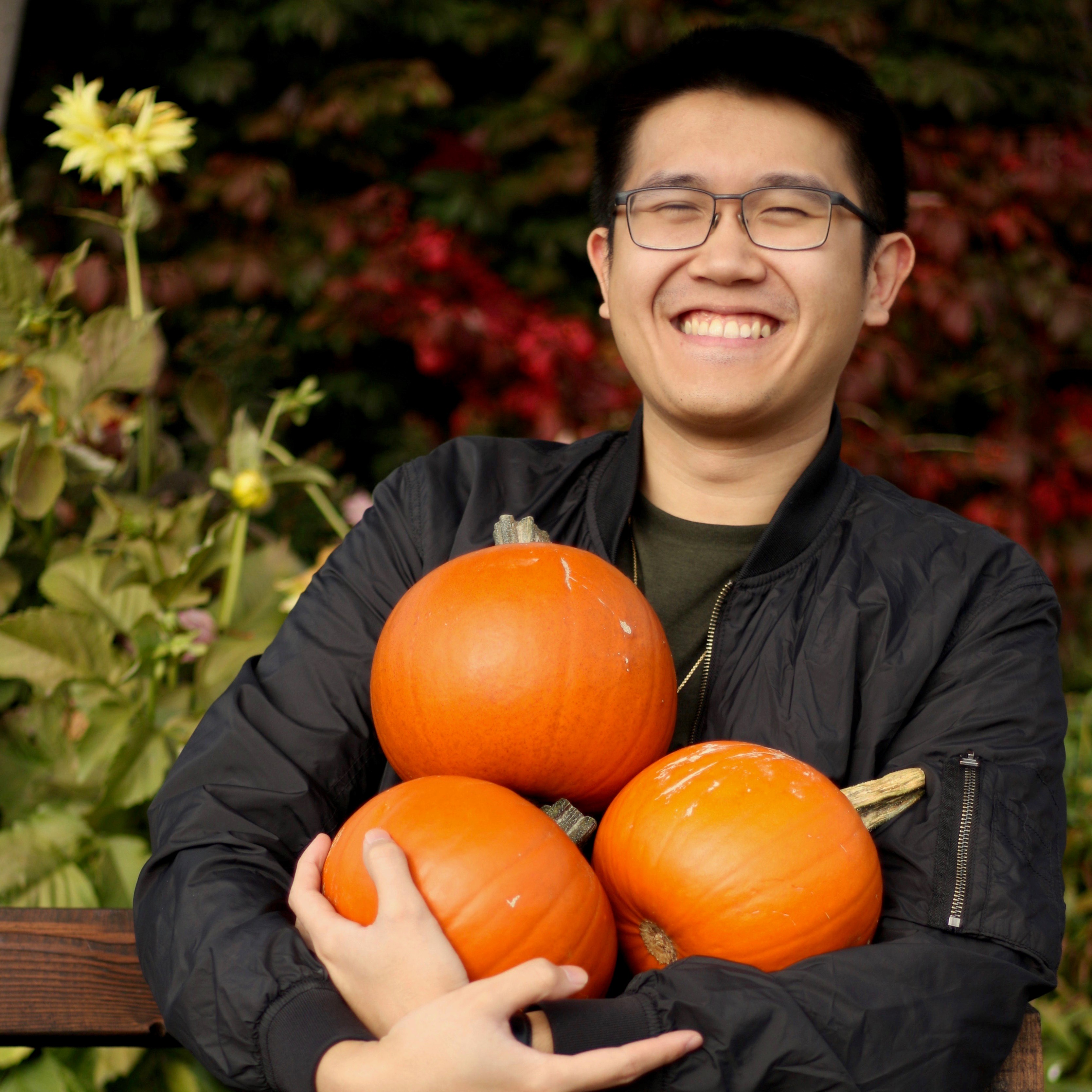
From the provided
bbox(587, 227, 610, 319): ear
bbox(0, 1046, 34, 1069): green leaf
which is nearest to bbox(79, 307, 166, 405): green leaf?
bbox(587, 227, 610, 319): ear

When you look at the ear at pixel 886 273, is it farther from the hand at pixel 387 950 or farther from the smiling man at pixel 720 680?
the hand at pixel 387 950

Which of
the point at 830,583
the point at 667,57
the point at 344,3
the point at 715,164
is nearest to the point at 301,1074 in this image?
the point at 830,583

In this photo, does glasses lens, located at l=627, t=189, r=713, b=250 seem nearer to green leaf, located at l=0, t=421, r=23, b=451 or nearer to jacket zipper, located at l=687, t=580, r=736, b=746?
jacket zipper, located at l=687, t=580, r=736, b=746

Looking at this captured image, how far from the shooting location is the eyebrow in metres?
1.74

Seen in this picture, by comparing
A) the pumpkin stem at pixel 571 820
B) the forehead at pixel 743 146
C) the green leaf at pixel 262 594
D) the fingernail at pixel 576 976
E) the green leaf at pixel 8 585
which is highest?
the forehead at pixel 743 146

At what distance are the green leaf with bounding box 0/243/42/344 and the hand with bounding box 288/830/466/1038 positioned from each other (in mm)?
1757

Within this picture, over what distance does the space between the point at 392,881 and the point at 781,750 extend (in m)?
0.66

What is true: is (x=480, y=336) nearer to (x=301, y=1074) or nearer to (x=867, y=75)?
(x=867, y=75)

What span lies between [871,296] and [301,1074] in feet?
4.76

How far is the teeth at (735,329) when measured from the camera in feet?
5.75

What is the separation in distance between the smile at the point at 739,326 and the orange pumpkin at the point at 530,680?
504 millimetres

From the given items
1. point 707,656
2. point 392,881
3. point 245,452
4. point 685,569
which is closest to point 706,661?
point 707,656

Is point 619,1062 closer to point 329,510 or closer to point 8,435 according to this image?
point 329,510

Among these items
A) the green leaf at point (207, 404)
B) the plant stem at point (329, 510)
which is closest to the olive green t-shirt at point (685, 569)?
the plant stem at point (329, 510)
